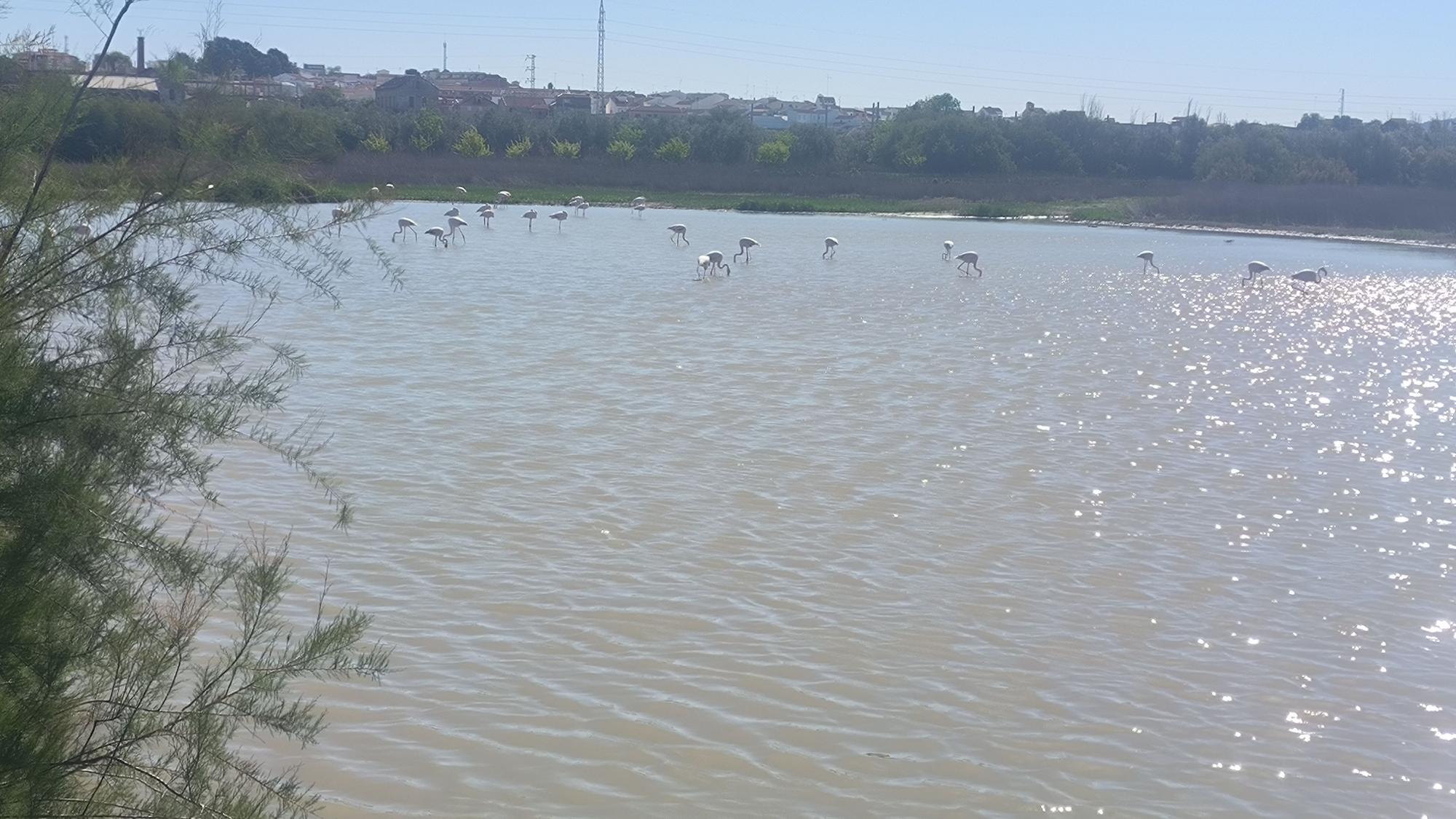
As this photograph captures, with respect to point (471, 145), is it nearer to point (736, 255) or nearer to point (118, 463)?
point (736, 255)

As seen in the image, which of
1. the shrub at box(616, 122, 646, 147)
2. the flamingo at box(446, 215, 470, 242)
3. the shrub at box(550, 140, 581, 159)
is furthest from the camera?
the shrub at box(616, 122, 646, 147)

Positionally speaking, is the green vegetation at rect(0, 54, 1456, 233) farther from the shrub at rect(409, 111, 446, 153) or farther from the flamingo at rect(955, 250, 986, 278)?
the flamingo at rect(955, 250, 986, 278)

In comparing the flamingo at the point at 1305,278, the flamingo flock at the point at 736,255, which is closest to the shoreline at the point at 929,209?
the flamingo flock at the point at 736,255

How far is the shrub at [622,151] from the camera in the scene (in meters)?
53.1

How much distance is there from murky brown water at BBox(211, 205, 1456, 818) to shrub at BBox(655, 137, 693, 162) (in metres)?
39.6

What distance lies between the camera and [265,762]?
4.83 m

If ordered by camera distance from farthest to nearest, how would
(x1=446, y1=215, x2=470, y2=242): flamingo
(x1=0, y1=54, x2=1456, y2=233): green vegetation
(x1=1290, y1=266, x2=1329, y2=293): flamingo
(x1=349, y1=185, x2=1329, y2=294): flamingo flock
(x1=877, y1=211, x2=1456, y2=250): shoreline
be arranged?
(x1=0, y1=54, x2=1456, y2=233): green vegetation → (x1=877, y1=211, x2=1456, y2=250): shoreline → (x1=446, y1=215, x2=470, y2=242): flamingo → (x1=1290, y1=266, x2=1329, y2=293): flamingo → (x1=349, y1=185, x2=1329, y2=294): flamingo flock

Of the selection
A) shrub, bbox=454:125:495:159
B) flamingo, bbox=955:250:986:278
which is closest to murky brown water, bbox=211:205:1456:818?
flamingo, bbox=955:250:986:278

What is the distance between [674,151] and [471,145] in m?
8.06

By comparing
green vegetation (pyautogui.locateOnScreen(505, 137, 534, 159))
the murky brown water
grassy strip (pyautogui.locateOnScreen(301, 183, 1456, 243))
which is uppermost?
green vegetation (pyautogui.locateOnScreen(505, 137, 534, 159))

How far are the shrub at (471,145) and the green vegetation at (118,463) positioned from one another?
49.5 meters

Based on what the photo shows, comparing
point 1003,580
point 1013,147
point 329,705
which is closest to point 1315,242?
point 1013,147

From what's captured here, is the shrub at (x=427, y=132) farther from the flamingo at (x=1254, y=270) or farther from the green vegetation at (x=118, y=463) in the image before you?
the green vegetation at (x=118, y=463)

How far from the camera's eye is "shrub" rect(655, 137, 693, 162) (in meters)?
54.9
